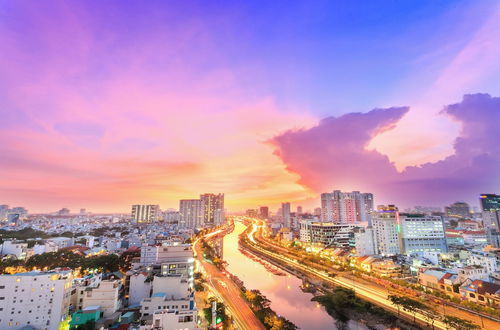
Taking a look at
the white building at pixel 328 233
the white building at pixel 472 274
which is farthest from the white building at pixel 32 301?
the white building at pixel 328 233

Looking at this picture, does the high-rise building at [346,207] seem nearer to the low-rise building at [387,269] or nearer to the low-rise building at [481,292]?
the low-rise building at [387,269]

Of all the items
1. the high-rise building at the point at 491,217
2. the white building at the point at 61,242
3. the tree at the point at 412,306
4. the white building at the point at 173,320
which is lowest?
the tree at the point at 412,306

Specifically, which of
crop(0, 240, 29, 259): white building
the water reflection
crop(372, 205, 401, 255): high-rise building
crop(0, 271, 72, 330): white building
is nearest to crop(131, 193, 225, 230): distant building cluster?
crop(0, 240, 29, 259): white building

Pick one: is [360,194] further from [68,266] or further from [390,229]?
[68,266]

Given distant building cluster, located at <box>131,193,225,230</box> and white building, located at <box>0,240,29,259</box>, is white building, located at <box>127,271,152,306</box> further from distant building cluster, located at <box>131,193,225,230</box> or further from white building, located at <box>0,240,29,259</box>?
distant building cluster, located at <box>131,193,225,230</box>

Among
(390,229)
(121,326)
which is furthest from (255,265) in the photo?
(121,326)

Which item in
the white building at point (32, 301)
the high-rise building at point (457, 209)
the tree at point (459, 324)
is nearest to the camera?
the tree at point (459, 324)
